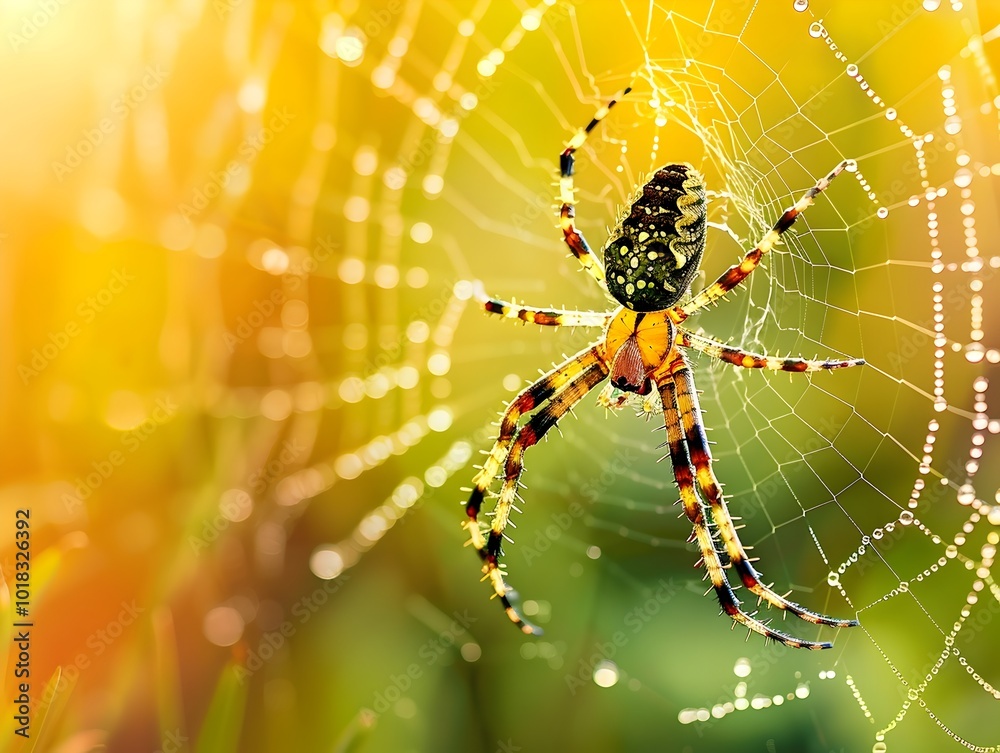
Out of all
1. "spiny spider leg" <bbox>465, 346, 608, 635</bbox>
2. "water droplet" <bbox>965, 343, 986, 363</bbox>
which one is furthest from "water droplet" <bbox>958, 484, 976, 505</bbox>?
"spiny spider leg" <bbox>465, 346, 608, 635</bbox>

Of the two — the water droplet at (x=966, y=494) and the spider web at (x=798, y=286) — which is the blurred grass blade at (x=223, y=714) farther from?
the water droplet at (x=966, y=494)

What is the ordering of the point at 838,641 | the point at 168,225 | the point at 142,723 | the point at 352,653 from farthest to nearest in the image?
1. the point at 168,225
2. the point at 352,653
3. the point at 838,641
4. the point at 142,723

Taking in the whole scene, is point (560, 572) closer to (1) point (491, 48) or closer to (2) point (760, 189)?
(2) point (760, 189)

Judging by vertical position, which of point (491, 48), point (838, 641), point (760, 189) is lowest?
point (838, 641)

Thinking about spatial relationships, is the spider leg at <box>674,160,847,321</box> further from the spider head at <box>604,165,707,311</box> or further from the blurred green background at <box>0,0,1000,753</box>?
the blurred green background at <box>0,0,1000,753</box>

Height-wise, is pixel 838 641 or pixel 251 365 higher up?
pixel 251 365

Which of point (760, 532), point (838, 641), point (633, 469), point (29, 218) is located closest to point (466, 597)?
point (633, 469)

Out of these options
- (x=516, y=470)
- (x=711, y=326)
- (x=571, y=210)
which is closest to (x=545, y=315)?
(x=571, y=210)

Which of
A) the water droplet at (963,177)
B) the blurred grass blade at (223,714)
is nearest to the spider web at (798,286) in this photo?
the water droplet at (963,177)

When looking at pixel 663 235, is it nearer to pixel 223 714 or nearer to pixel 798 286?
pixel 798 286
